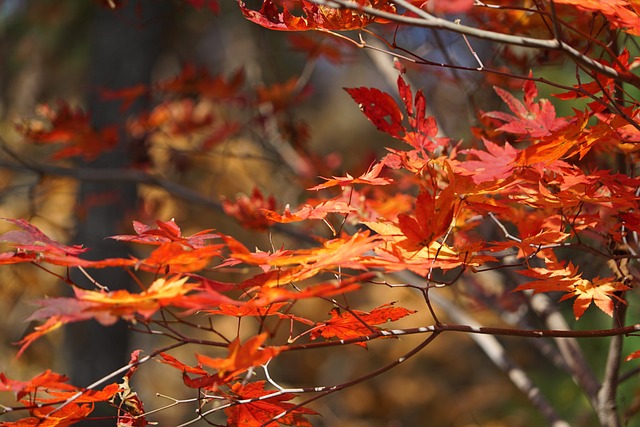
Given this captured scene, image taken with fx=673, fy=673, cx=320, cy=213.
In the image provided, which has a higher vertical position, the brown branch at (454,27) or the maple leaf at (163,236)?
the brown branch at (454,27)

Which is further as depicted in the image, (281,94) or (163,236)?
(281,94)

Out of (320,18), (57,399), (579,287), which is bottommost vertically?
(57,399)

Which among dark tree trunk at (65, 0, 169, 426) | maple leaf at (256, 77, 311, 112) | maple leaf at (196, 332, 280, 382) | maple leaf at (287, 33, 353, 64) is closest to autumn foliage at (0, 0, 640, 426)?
maple leaf at (196, 332, 280, 382)

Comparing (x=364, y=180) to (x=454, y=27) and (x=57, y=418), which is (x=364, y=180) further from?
(x=57, y=418)

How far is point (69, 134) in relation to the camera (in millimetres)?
1888

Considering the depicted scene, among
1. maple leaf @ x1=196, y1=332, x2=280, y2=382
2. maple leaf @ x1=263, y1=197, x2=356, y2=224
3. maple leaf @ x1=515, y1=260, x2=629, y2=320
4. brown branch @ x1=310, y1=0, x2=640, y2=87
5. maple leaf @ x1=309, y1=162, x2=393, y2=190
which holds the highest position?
brown branch @ x1=310, y1=0, x2=640, y2=87

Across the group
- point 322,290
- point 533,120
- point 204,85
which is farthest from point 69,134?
point 322,290

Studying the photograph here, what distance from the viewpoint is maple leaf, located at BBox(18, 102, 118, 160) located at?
5.96 feet

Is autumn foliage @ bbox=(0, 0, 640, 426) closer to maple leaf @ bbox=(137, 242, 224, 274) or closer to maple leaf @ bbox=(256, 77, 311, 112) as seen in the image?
maple leaf @ bbox=(137, 242, 224, 274)

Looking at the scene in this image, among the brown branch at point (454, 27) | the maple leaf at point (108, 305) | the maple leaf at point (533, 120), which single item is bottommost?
the maple leaf at point (108, 305)

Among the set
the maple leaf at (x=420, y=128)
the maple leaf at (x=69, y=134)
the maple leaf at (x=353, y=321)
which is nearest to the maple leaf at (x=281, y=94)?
the maple leaf at (x=69, y=134)

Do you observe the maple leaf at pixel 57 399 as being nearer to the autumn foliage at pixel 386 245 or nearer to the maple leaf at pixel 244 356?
the autumn foliage at pixel 386 245

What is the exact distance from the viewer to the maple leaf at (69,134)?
5.96ft

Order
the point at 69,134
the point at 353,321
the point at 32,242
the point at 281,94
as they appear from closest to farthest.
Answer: the point at 32,242 → the point at 353,321 → the point at 69,134 → the point at 281,94
